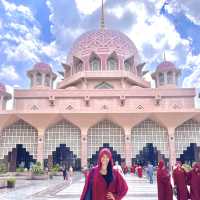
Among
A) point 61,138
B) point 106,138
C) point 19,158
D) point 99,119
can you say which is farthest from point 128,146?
point 19,158

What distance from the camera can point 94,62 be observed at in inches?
1320

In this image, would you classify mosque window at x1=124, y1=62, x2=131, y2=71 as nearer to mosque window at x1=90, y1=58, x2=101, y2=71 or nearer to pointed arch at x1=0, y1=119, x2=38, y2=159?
mosque window at x1=90, y1=58, x2=101, y2=71

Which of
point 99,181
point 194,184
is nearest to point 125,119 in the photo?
point 194,184

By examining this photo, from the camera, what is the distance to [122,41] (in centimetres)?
3516

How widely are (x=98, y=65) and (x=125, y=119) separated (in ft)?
34.6

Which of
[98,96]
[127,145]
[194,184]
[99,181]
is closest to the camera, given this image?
[99,181]

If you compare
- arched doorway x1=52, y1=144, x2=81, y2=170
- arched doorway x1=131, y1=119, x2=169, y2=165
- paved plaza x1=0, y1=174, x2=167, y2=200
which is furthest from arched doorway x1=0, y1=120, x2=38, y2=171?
paved plaza x1=0, y1=174, x2=167, y2=200

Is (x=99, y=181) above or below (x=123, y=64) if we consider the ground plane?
below

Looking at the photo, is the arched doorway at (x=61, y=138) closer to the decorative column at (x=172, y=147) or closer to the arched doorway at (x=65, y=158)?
the arched doorway at (x=65, y=158)

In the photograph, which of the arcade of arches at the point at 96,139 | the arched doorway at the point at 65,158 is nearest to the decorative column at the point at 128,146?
the arcade of arches at the point at 96,139

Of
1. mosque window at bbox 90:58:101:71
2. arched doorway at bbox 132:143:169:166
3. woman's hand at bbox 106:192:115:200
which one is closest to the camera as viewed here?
woman's hand at bbox 106:192:115:200

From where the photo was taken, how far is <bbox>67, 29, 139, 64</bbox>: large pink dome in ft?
110

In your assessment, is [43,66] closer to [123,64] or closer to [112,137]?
[123,64]

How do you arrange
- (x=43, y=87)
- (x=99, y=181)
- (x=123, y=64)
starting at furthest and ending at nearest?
1. (x=123, y=64)
2. (x=43, y=87)
3. (x=99, y=181)
